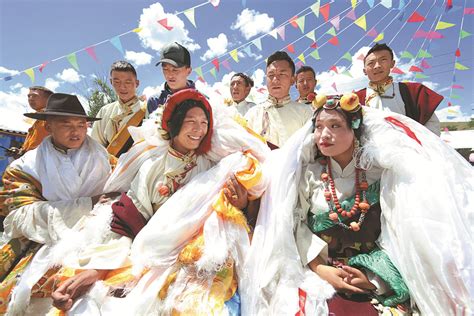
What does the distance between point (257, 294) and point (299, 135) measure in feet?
3.53

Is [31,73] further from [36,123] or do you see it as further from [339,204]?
[339,204]

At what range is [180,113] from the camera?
1924 mm

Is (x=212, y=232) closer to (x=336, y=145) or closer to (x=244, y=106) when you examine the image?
(x=336, y=145)

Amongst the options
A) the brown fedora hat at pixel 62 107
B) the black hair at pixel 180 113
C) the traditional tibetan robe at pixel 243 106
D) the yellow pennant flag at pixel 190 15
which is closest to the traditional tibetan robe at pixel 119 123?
the brown fedora hat at pixel 62 107

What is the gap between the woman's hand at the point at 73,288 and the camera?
60.4 inches

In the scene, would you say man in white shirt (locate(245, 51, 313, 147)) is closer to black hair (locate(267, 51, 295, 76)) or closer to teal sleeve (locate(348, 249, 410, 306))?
black hair (locate(267, 51, 295, 76))

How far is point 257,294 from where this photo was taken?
1.55 metres

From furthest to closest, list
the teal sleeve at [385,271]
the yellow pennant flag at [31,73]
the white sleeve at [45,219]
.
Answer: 1. the yellow pennant flag at [31,73]
2. the white sleeve at [45,219]
3. the teal sleeve at [385,271]

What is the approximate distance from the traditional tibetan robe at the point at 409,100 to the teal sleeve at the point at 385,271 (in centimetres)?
188

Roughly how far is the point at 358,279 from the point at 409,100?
228 cm

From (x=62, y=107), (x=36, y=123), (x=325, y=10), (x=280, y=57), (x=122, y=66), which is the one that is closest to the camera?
(x=62, y=107)

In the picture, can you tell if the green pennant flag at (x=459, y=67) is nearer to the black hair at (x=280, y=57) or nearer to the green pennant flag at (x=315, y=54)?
the green pennant flag at (x=315, y=54)

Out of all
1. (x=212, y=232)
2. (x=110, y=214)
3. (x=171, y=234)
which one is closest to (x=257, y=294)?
(x=212, y=232)

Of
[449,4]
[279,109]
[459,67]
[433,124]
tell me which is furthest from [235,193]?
[459,67]
